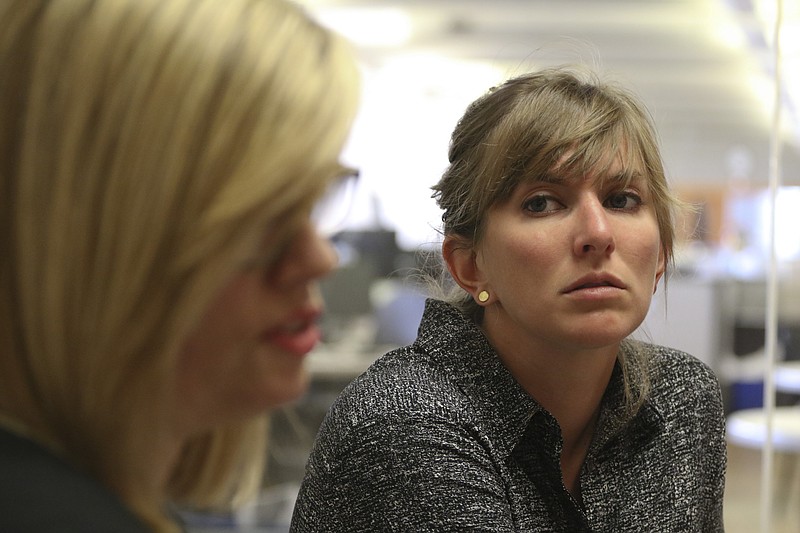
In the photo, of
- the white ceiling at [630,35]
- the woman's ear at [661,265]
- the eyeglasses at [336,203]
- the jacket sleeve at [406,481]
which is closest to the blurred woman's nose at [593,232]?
the woman's ear at [661,265]

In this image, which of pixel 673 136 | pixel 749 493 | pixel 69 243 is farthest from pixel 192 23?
pixel 673 136

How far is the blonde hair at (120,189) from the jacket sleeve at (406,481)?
51 cm

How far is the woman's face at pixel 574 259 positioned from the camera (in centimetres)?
105

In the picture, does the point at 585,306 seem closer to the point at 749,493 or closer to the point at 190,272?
the point at 190,272

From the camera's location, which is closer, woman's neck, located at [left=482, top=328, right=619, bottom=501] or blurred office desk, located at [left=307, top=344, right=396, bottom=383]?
woman's neck, located at [left=482, top=328, right=619, bottom=501]

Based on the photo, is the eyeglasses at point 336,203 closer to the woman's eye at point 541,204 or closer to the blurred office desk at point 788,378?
the woman's eye at point 541,204

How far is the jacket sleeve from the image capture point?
1007mm

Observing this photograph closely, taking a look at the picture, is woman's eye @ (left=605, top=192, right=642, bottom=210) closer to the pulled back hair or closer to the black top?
the pulled back hair

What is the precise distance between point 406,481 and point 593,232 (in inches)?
13.7

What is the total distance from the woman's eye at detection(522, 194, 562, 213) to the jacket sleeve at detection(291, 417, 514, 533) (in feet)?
0.89

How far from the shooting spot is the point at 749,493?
16.0 feet

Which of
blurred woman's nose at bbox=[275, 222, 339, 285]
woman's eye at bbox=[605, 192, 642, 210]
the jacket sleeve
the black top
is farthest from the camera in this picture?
woman's eye at bbox=[605, 192, 642, 210]

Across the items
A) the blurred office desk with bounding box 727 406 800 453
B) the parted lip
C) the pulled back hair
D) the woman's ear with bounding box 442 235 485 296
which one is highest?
the pulled back hair

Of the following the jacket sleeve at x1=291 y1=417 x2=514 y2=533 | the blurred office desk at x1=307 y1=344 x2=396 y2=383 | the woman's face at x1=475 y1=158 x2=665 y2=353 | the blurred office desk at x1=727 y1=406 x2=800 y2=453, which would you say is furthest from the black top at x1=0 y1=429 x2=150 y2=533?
the blurred office desk at x1=307 y1=344 x2=396 y2=383
